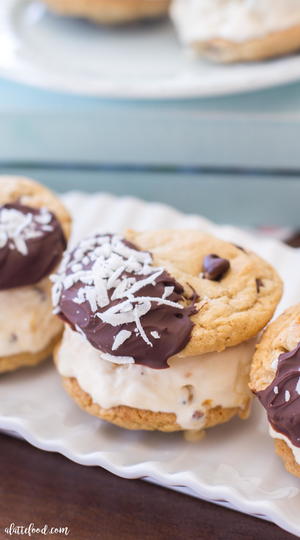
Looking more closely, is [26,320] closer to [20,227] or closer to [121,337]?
[20,227]

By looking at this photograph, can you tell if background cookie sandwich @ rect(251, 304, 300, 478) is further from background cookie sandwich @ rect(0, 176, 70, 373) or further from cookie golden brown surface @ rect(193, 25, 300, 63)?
cookie golden brown surface @ rect(193, 25, 300, 63)

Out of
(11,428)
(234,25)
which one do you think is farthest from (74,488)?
(234,25)

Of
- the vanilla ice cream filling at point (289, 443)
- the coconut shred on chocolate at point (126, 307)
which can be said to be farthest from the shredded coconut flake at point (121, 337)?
the vanilla ice cream filling at point (289, 443)

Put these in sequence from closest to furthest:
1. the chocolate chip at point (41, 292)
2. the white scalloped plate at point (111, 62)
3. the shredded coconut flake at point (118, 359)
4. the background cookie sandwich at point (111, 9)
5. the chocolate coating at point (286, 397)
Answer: the chocolate coating at point (286, 397)
the shredded coconut flake at point (118, 359)
the chocolate chip at point (41, 292)
the white scalloped plate at point (111, 62)
the background cookie sandwich at point (111, 9)

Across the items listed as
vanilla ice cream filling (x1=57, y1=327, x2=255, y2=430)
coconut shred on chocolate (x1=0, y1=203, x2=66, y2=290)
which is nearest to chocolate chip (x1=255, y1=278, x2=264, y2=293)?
vanilla ice cream filling (x1=57, y1=327, x2=255, y2=430)

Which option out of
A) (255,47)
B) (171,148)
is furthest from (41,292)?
(255,47)

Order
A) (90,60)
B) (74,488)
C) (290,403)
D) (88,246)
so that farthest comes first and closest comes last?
1. (90,60)
2. (88,246)
3. (74,488)
4. (290,403)

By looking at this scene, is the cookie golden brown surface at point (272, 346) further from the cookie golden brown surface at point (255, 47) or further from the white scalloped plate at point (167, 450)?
the cookie golden brown surface at point (255, 47)

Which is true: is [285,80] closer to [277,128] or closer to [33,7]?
[277,128]
